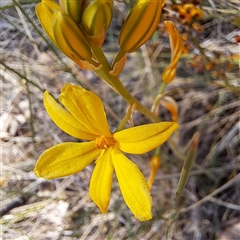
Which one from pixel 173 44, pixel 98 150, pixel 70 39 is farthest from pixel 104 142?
pixel 173 44

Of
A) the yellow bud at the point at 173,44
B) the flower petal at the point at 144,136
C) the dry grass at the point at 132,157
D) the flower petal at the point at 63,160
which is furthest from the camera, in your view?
the dry grass at the point at 132,157

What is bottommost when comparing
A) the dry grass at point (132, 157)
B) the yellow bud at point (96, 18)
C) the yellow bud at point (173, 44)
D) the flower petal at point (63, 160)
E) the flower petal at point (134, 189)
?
the dry grass at point (132, 157)

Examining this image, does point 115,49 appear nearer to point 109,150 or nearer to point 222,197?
point 222,197

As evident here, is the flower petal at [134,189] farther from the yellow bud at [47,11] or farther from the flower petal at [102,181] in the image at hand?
the yellow bud at [47,11]

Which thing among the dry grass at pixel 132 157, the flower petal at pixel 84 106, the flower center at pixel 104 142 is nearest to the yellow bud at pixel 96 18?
the flower petal at pixel 84 106

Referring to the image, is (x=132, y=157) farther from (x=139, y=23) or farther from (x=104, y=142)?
(x=139, y=23)

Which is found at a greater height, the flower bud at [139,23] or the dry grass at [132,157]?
the flower bud at [139,23]

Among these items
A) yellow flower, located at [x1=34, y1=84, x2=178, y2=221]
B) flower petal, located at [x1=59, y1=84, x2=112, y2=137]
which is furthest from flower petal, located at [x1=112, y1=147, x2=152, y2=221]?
flower petal, located at [x1=59, y1=84, x2=112, y2=137]
